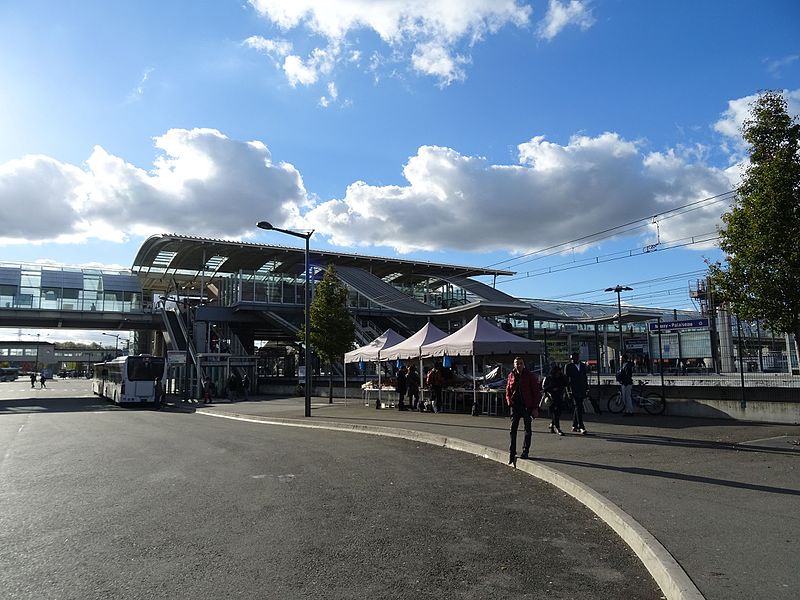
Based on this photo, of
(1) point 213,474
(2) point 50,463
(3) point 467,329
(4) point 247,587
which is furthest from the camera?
(3) point 467,329

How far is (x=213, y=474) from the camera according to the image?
34.0 ft

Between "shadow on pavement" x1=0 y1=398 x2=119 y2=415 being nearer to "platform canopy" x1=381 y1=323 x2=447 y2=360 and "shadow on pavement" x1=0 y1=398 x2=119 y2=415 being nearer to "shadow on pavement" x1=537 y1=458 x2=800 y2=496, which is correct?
"platform canopy" x1=381 y1=323 x2=447 y2=360

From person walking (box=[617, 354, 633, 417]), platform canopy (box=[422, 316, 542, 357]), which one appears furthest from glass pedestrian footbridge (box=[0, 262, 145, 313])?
person walking (box=[617, 354, 633, 417])

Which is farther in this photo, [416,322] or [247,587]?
[416,322]

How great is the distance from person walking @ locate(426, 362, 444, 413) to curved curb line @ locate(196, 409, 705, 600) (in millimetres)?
6622

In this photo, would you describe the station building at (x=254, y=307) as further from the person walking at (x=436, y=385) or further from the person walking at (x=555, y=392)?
the person walking at (x=555, y=392)

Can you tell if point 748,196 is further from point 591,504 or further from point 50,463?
point 50,463

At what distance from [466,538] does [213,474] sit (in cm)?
556

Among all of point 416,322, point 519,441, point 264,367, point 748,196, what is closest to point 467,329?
point 519,441

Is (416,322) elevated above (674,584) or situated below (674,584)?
above

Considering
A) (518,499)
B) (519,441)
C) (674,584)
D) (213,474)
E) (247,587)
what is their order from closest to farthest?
(674,584) < (247,587) < (518,499) < (213,474) < (519,441)

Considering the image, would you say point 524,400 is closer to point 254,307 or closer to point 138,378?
point 138,378

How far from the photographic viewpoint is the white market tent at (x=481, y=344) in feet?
65.5

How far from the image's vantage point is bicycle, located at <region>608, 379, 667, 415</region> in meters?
18.0
